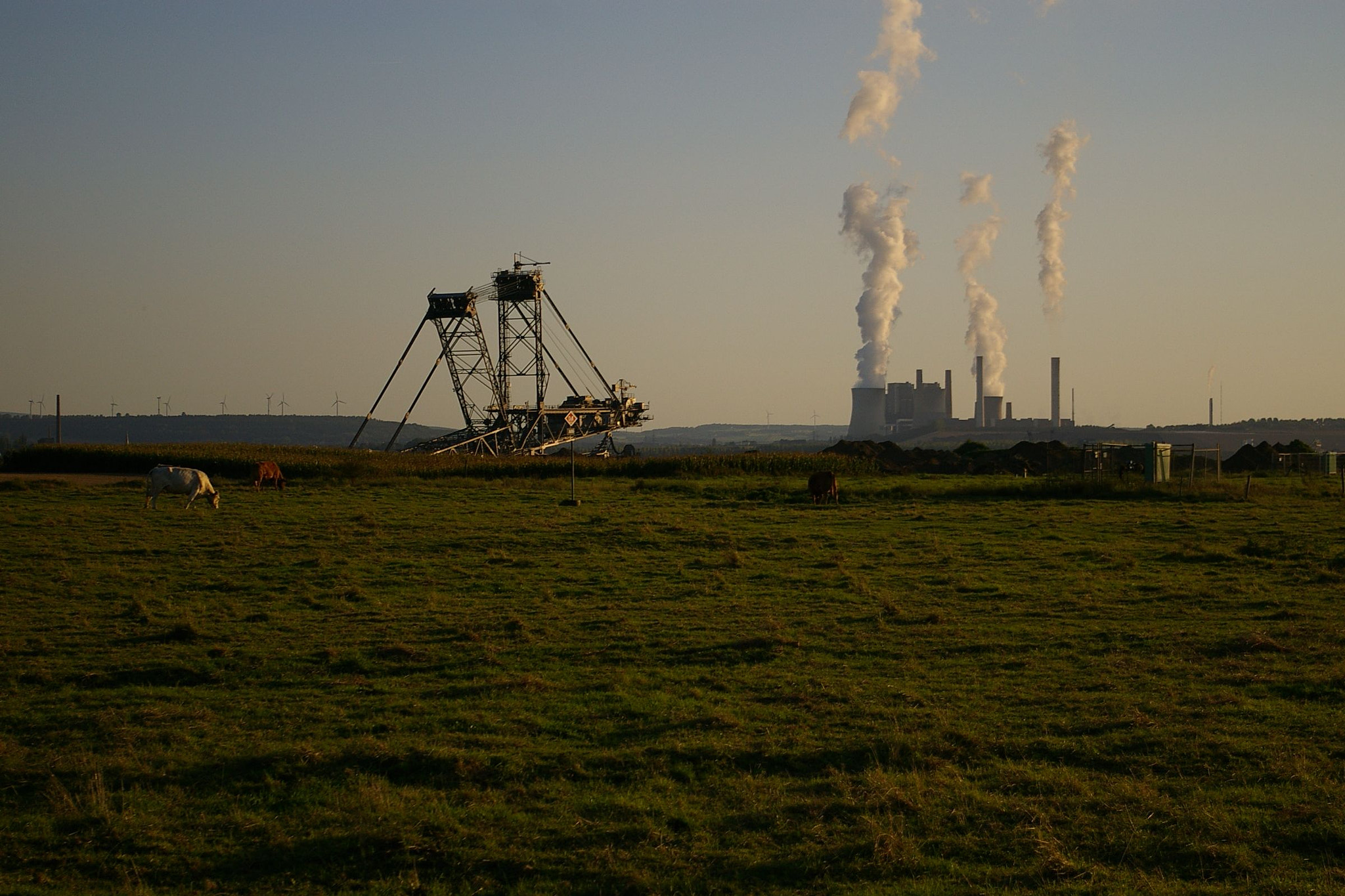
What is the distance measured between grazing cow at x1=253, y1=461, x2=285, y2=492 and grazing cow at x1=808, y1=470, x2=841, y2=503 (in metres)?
17.2

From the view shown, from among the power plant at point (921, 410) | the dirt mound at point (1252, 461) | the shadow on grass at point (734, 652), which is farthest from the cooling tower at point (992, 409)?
the shadow on grass at point (734, 652)

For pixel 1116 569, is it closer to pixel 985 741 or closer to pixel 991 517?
pixel 991 517

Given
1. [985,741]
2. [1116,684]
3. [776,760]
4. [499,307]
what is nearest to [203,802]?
[776,760]

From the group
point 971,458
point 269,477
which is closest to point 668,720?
point 269,477

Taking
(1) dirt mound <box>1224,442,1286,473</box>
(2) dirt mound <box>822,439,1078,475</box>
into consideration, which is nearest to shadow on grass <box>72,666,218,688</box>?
(2) dirt mound <box>822,439,1078,475</box>

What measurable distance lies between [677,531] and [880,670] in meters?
12.8

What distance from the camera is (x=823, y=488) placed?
34.4m

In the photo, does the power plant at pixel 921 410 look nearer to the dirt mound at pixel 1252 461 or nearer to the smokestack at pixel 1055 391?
the smokestack at pixel 1055 391

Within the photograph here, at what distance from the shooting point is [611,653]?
42.9ft

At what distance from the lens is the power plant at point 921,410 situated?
387ft

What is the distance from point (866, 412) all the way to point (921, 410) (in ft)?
177

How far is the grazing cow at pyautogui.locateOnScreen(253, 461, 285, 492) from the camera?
3797cm

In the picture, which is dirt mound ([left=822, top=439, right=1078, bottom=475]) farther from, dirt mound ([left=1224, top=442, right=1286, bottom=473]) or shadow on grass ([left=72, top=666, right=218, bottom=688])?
shadow on grass ([left=72, top=666, right=218, bottom=688])

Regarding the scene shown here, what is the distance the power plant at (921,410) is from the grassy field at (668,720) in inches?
3805
